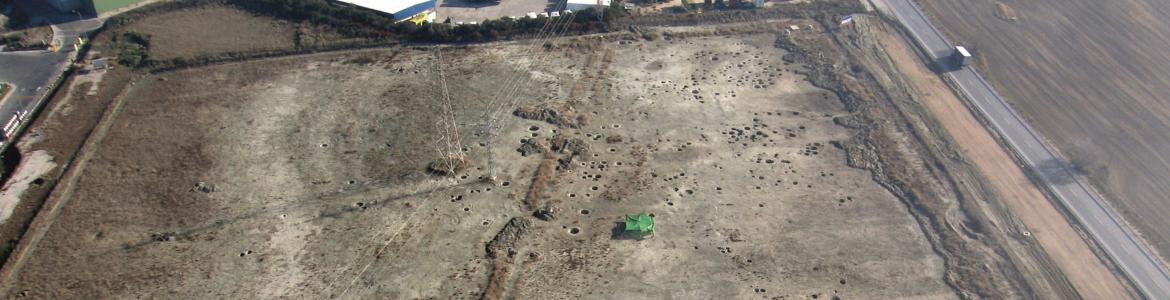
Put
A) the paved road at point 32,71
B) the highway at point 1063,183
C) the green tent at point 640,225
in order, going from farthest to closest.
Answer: the paved road at point 32,71 → the green tent at point 640,225 → the highway at point 1063,183

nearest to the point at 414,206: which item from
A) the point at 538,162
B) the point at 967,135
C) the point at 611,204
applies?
the point at 538,162

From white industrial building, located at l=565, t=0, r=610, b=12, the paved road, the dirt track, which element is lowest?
the dirt track

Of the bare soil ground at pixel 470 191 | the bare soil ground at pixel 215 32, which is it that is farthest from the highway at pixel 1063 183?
the bare soil ground at pixel 215 32

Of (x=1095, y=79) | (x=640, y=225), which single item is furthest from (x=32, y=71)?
(x=1095, y=79)

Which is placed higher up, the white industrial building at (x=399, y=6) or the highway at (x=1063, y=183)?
the white industrial building at (x=399, y=6)

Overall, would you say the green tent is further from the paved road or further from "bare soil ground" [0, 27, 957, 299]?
the paved road

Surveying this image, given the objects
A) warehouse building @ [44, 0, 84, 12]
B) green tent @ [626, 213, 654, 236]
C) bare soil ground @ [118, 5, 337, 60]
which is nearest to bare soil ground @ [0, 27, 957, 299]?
green tent @ [626, 213, 654, 236]

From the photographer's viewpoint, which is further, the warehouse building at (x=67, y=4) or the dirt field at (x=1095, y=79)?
the warehouse building at (x=67, y=4)

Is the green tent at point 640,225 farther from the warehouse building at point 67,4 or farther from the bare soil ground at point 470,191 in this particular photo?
the warehouse building at point 67,4
